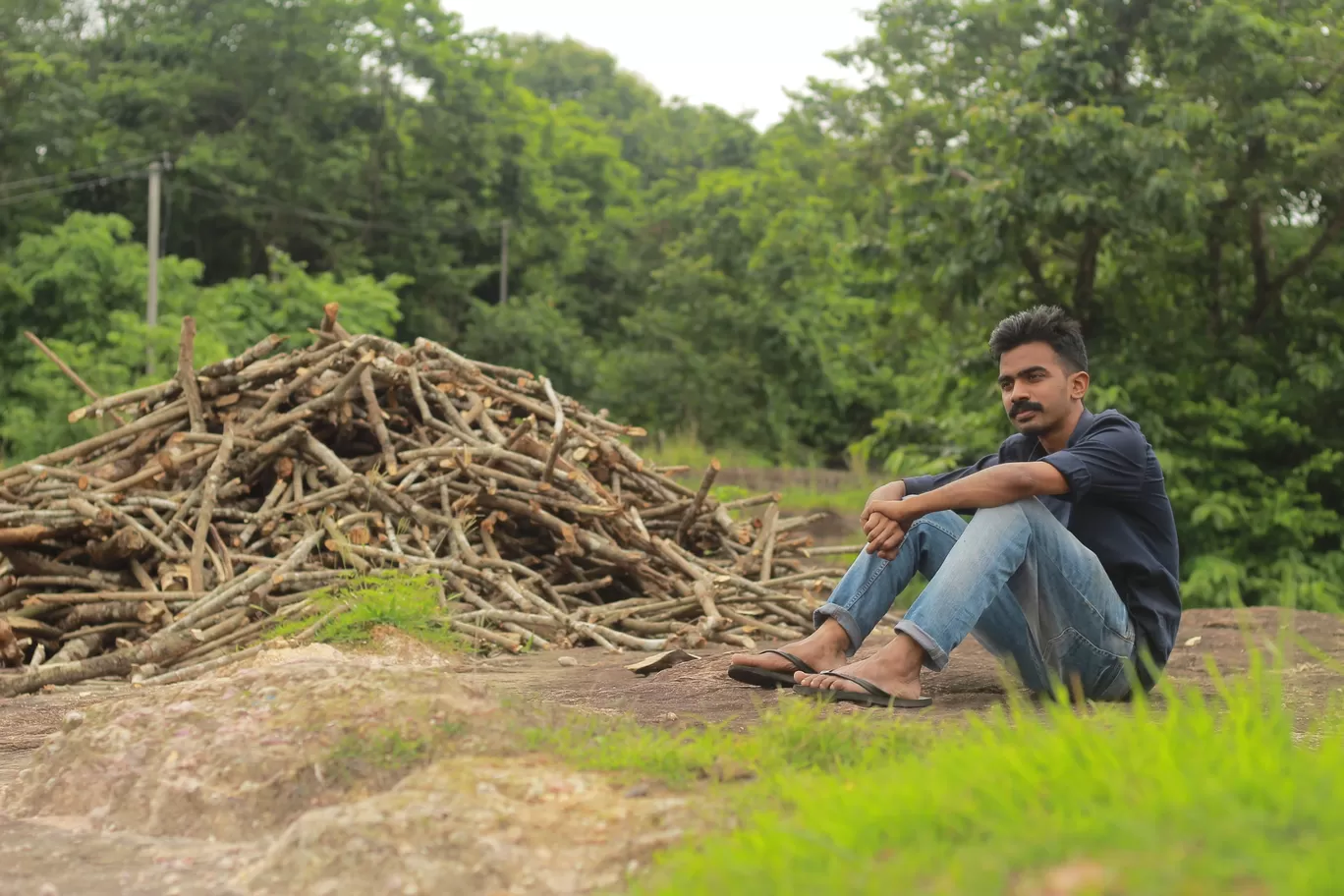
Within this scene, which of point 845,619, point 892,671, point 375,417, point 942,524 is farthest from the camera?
point 375,417

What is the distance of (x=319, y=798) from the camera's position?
2.83m

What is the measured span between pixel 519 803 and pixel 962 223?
10.6 metres

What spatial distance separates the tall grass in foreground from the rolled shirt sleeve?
144 centimetres

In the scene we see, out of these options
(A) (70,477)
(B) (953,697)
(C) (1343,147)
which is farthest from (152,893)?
(C) (1343,147)

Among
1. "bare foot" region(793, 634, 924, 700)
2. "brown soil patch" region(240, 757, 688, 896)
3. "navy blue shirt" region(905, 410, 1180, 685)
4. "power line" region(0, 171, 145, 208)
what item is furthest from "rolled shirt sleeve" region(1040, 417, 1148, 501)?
"power line" region(0, 171, 145, 208)

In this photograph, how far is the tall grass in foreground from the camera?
157cm

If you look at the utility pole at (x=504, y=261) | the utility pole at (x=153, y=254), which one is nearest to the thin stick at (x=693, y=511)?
the utility pole at (x=153, y=254)

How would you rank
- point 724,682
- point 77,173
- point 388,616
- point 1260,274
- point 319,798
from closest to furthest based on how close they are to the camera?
point 319,798 < point 724,682 < point 388,616 < point 1260,274 < point 77,173

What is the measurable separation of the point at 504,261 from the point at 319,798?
1203 inches

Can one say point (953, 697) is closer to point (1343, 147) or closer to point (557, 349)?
point (1343, 147)

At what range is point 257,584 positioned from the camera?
6137 millimetres


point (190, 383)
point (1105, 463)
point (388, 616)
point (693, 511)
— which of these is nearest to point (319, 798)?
point (1105, 463)

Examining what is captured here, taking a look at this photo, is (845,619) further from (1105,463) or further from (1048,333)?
(1048,333)

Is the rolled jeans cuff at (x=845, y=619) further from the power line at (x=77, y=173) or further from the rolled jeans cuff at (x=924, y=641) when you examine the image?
the power line at (x=77, y=173)
